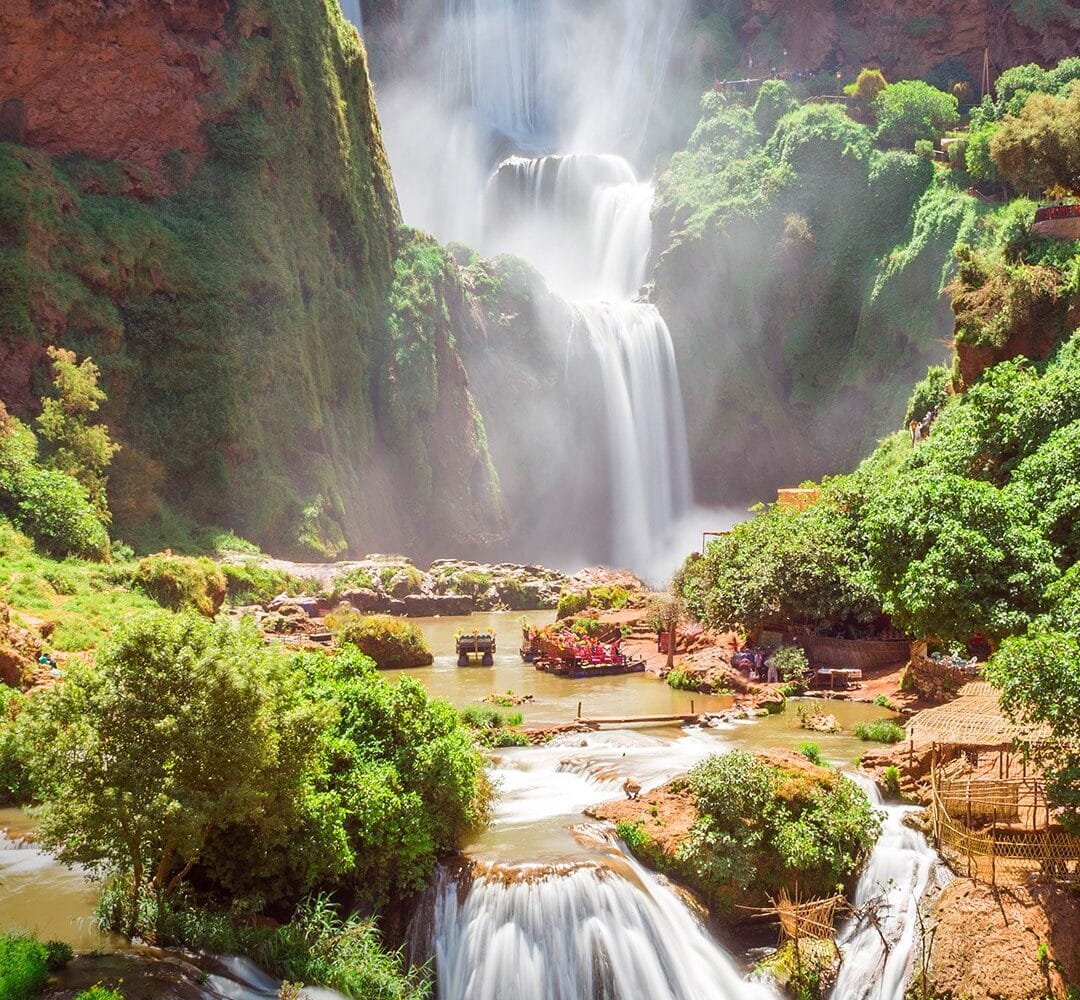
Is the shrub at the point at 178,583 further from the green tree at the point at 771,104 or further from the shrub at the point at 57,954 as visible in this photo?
the green tree at the point at 771,104

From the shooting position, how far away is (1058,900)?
14195 millimetres

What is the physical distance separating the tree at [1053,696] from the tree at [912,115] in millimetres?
53132

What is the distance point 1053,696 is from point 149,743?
12056 mm

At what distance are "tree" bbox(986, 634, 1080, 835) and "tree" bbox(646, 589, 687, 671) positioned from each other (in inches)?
678

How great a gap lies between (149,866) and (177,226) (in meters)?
38.2

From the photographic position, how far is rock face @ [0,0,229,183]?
40781 millimetres

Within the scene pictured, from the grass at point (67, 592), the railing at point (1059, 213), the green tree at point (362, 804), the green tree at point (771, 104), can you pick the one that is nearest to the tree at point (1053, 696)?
the green tree at point (362, 804)

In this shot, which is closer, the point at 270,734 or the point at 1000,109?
the point at 270,734

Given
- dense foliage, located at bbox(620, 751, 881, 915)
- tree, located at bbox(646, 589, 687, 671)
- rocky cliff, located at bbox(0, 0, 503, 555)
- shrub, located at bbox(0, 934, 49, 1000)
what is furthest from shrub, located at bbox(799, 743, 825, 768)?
rocky cliff, located at bbox(0, 0, 503, 555)

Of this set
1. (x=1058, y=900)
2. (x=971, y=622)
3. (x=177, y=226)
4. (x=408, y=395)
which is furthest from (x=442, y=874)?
(x=408, y=395)

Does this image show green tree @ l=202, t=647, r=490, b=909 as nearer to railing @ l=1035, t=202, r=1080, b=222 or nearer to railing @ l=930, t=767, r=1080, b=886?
railing @ l=930, t=767, r=1080, b=886

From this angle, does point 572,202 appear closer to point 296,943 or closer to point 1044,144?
point 1044,144

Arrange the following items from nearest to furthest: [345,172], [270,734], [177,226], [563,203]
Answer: [270,734] < [177,226] < [345,172] < [563,203]

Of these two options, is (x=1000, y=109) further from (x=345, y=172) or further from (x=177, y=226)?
(x=177, y=226)
